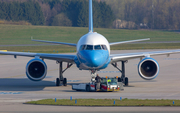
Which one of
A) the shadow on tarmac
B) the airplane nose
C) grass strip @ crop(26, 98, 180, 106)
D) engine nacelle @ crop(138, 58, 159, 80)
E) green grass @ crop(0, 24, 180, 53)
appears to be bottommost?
grass strip @ crop(26, 98, 180, 106)

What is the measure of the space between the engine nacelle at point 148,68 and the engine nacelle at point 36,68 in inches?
289

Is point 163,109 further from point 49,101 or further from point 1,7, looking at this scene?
point 1,7

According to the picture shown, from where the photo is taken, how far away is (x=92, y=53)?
69.9 feet

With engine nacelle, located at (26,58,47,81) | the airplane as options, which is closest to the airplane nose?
the airplane

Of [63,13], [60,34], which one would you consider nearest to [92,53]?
[60,34]

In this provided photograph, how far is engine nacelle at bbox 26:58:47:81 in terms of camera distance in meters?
23.5

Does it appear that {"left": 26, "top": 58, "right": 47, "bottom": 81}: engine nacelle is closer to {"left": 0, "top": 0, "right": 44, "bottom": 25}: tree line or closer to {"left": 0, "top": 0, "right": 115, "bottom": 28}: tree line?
{"left": 0, "top": 0, "right": 115, "bottom": 28}: tree line

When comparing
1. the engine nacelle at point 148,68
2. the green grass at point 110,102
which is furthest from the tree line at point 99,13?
the green grass at point 110,102

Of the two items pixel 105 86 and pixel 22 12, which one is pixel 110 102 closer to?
pixel 105 86

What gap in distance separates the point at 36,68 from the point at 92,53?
16.5ft

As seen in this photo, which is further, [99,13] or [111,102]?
[99,13]

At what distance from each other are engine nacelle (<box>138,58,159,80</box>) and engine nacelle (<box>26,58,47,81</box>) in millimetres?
7333

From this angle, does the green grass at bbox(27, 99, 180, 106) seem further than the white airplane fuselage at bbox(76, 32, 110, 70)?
No

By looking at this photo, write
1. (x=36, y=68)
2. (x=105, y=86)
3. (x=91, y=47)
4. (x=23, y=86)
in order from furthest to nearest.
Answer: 1. (x=23, y=86)
2. (x=36, y=68)
3. (x=105, y=86)
4. (x=91, y=47)
